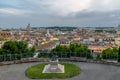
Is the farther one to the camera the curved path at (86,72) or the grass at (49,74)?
the grass at (49,74)

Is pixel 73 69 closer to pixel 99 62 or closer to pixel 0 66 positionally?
pixel 99 62

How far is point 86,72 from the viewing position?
2070cm

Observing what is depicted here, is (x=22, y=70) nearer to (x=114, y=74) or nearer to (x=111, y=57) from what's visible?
(x=114, y=74)

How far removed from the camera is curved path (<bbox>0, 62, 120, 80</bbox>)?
19.1m

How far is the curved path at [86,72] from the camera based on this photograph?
1908 cm

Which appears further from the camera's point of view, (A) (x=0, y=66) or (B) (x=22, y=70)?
(A) (x=0, y=66)

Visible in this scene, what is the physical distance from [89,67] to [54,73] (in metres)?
3.70

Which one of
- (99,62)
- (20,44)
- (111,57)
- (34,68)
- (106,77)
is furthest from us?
(20,44)

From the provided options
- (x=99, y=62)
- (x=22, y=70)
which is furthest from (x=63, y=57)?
(x=22, y=70)

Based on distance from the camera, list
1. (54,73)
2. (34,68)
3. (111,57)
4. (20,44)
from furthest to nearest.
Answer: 1. (20,44)
2. (111,57)
3. (34,68)
4. (54,73)

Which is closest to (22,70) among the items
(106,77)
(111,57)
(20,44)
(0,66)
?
(0,66)

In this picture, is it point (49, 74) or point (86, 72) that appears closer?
point (49, 74)

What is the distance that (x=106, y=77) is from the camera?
18984 mm

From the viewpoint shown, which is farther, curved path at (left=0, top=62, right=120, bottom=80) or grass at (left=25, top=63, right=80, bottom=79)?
grass at (left=25, top=63, right=80, bottom=79)
